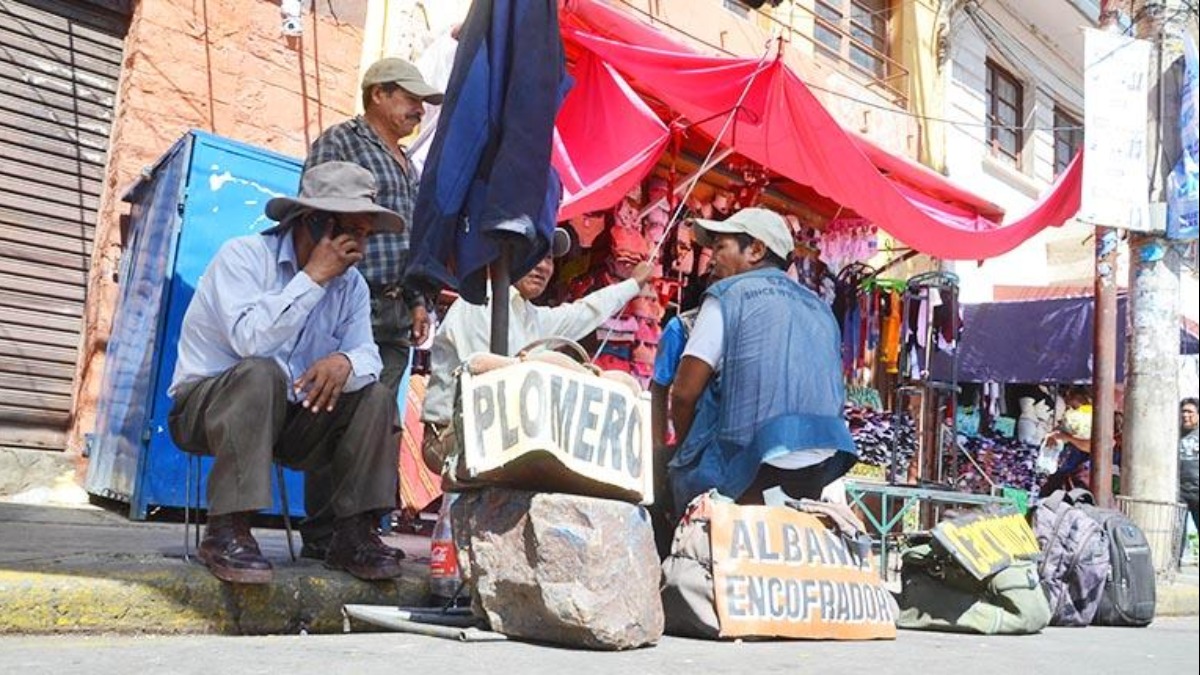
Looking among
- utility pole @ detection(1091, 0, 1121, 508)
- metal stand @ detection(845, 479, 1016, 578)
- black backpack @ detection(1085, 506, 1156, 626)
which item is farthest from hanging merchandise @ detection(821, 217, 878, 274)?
black backpack @ detection(1085, 506, 1156, 626)

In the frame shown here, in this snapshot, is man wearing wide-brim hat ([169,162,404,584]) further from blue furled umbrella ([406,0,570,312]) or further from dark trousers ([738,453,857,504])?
dark trousers ([738,453,857,504])

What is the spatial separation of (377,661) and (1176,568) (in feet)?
23.0

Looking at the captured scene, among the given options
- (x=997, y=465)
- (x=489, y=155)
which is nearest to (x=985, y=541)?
(x=489, y=155)

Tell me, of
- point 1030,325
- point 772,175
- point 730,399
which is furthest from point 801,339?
point 1030,325

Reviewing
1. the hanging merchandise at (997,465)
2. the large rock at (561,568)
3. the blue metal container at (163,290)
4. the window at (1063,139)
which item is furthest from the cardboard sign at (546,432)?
the window at (1063,139)

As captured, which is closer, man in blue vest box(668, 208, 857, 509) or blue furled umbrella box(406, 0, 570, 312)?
blue furled umbrella box(406, 0, 570, 312)

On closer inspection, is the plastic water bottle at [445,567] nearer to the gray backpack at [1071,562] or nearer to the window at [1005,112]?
the gray backpack at [1071,562]

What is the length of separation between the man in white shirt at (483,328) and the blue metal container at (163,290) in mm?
1278

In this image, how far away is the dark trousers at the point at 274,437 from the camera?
111 inches

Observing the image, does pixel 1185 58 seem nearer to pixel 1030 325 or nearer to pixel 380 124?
pixel 1030 325

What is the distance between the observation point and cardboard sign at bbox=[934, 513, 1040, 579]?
161 inches

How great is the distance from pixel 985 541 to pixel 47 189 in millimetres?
4566

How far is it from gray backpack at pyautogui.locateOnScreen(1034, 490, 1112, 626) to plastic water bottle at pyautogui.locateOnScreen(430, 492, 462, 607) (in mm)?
3089

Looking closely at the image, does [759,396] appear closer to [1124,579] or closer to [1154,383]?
[1124,579]
